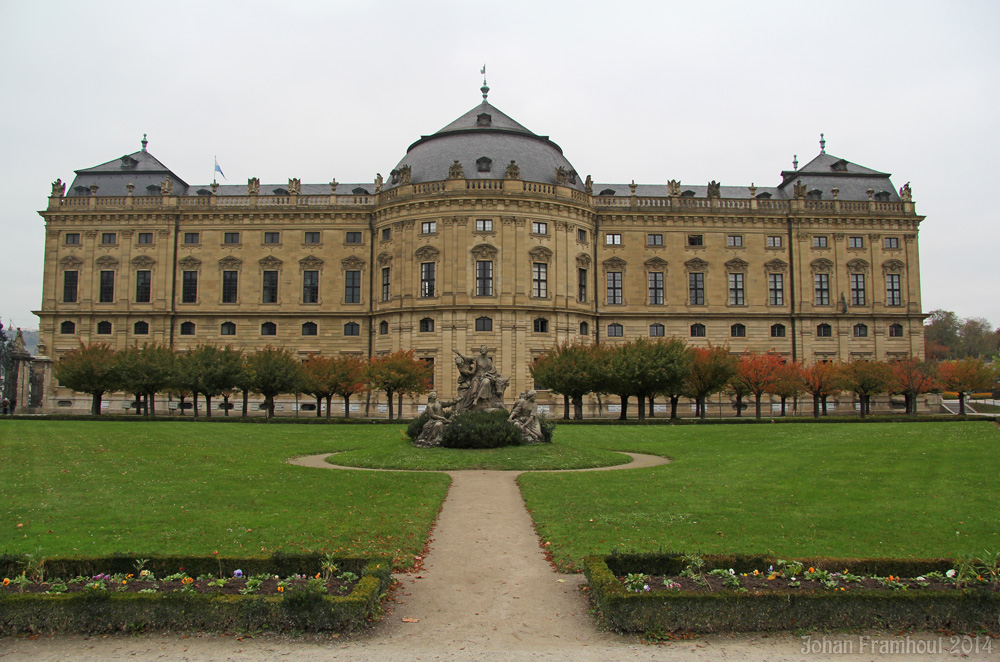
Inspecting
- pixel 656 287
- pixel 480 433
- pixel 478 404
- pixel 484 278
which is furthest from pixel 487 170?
pixel 480 433

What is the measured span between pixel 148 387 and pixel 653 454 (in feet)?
127

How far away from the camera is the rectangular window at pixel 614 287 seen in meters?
68.8

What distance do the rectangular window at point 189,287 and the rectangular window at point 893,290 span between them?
69281 mm

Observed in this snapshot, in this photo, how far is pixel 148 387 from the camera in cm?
5034

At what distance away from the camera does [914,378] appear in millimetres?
55875

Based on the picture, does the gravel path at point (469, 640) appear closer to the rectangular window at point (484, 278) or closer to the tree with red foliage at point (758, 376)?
the tree with red foliage at point (758, 376)

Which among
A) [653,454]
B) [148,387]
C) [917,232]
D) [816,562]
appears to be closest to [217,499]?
[816,562]

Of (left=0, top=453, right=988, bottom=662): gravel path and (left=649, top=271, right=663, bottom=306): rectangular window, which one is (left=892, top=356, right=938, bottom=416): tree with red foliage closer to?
(left=649, top=271, right=663, bottom=306): rectangular window

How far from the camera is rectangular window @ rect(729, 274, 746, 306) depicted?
69.5 meters

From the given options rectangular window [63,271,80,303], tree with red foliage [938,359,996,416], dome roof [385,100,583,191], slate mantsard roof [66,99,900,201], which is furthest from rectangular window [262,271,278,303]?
tree with red foliage [938,359,996,416]

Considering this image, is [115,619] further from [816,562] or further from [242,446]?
[242,446]

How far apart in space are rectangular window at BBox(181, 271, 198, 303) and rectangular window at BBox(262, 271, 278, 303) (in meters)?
6.89

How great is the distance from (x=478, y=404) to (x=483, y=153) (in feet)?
133

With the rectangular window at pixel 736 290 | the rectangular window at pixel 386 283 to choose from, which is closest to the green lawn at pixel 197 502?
the rectangular window at pixel 386 283
